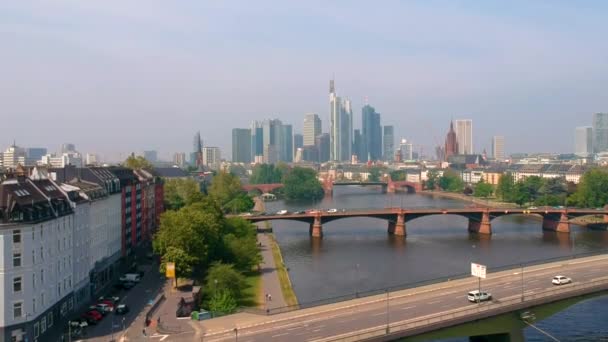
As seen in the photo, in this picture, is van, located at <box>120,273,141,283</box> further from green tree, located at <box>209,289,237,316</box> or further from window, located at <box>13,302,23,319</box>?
window, located at <box>13,302,23,319</box>

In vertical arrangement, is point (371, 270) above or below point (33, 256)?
below

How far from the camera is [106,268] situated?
146 ft

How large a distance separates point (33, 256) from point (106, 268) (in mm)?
15329

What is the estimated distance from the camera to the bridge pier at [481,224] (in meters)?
80.4

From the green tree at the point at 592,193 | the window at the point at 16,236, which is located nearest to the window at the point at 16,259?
the window at the point at 16,236

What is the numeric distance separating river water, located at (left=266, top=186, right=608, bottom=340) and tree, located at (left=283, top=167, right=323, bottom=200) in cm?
5076

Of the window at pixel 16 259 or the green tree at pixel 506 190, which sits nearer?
the window at pixel 16 259

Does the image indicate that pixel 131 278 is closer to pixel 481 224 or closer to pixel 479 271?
pixel 479 271

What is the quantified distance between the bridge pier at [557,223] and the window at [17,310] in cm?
6929

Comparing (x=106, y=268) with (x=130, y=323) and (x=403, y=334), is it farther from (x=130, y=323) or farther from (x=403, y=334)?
(x=403, y=334)

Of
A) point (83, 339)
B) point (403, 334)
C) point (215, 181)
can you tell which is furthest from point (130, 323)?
point (215, 181)

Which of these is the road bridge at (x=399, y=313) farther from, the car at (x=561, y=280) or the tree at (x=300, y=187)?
the tree at (x=300, y=187)

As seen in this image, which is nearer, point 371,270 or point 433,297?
point 433,297

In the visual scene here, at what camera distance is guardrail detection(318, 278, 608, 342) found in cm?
2681
